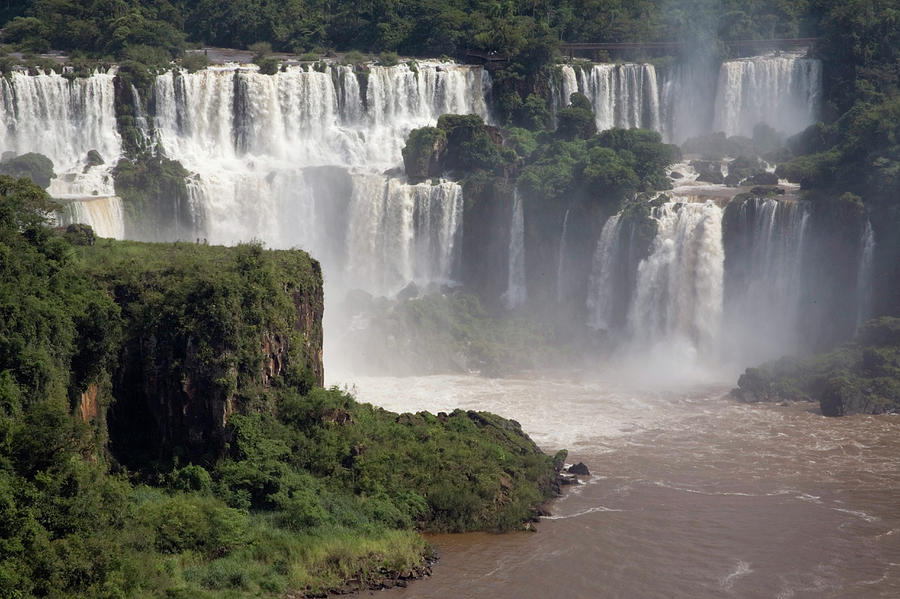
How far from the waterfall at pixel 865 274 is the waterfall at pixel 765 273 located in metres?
1.94

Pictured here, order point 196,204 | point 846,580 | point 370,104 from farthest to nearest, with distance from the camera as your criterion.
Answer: point 370,104
point 196,204
point 846,580

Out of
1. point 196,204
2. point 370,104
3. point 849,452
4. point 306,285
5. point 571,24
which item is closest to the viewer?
point 306,285

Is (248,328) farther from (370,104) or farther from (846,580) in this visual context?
(370,104)

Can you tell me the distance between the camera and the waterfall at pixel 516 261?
2047 inches

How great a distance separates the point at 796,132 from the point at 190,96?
87.9 feet

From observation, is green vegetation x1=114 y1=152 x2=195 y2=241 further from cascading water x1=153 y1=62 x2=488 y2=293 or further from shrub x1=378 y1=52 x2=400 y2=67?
shrub x1=378 y1=52 x2=400 y2=67

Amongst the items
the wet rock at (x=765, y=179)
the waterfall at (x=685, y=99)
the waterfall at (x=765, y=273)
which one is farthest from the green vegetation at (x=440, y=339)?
the waterfall at (x=685, y=99)

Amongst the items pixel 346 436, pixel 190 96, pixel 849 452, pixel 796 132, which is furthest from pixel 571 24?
pixel 346 436

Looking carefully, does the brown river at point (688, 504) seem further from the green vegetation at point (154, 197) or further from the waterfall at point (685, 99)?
the waterfall at point (685, 99)

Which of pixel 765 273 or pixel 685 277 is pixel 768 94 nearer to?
pixel 685 277

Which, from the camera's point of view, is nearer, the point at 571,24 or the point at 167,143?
the point at 167,143

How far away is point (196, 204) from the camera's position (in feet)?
171

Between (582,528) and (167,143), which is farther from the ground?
(167,143)

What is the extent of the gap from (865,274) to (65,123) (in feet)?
99.4
